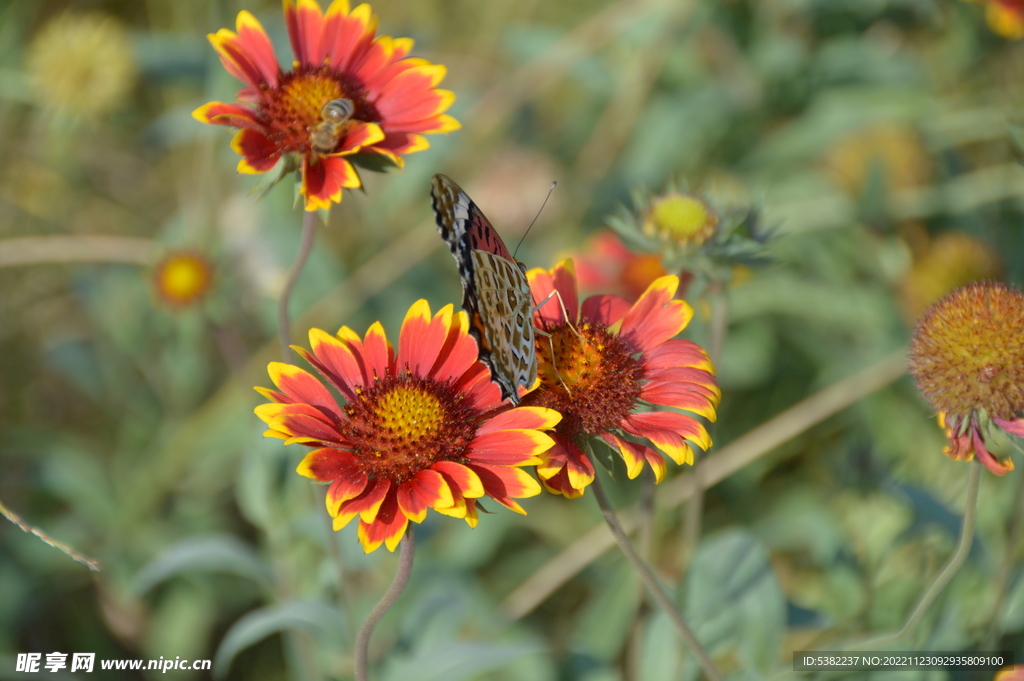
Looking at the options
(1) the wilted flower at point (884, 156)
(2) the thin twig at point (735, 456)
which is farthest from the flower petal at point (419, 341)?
(1) the wilted flower at point (884, 156)

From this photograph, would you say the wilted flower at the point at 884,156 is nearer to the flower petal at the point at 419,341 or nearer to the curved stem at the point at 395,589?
the flower petal at the point at 419,341

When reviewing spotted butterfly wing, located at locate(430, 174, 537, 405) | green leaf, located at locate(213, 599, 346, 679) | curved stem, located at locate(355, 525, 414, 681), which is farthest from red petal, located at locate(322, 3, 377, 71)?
green leaf, located at locate(213, 599, 346, 679)

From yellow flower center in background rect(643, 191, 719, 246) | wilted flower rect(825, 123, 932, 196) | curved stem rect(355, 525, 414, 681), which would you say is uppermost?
wilted flower rect(825, 123, 932, 196)

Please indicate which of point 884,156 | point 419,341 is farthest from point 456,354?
point 884,156

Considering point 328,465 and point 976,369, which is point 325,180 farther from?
point 976,369

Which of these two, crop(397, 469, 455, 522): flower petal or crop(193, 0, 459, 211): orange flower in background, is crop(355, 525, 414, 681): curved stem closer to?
crop(397, 469, 455, 522): flower petal

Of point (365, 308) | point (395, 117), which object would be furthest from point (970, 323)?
point (365, 308)
